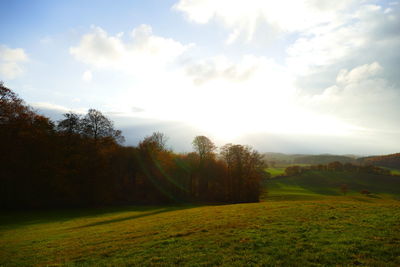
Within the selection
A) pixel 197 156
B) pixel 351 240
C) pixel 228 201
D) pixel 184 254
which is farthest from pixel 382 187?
pixel 184 254

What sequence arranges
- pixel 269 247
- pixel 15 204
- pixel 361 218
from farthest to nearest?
pixel 15 204 < pixel 361 218 < pixel 269 247

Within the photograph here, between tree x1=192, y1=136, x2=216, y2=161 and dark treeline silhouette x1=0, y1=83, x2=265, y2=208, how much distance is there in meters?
0.12

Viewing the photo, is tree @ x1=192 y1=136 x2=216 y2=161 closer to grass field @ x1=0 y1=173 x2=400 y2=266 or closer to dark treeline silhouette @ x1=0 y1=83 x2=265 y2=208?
dark treeline silhouette @ x1=0 y1=83 x2=265 y2=208

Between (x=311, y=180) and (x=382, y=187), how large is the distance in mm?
26916

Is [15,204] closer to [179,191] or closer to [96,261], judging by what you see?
[179,191]

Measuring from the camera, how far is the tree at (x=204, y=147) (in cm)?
5726

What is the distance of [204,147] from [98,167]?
28.2 metres

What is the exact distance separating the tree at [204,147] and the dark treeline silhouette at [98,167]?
118mm

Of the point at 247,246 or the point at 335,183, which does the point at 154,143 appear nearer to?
the point at 247,246

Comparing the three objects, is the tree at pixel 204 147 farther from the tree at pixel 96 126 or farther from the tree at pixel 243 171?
the tree at pixel 96 126

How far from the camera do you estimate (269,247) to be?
31.8ft

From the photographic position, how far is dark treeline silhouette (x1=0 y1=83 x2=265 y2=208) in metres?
36.1

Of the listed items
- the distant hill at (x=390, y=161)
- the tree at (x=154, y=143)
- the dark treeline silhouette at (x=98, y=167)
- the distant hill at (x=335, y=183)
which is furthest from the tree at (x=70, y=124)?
the distant hill at (x=390, y=161)

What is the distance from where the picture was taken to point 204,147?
57500mm
